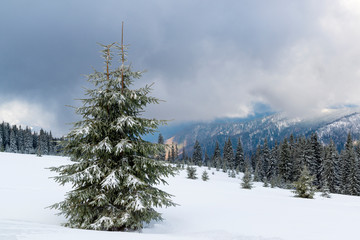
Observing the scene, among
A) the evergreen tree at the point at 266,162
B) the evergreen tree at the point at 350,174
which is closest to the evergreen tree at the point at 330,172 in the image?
the evergreen tree at the point at 350,174

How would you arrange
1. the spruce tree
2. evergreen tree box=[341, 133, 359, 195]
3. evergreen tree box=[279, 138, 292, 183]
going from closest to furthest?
1. the spruce tree
2. evergreen tree box=[341, 133, 359, 195]
3. evergreen tree box=[279, 138, 292, 183]

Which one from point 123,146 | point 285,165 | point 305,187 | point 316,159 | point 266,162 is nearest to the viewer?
point 123,146

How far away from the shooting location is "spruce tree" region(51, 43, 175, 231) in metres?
7.09

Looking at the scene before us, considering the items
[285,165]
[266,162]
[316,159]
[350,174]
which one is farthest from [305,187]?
[266,162]

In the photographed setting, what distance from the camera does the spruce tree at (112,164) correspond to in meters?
7.09

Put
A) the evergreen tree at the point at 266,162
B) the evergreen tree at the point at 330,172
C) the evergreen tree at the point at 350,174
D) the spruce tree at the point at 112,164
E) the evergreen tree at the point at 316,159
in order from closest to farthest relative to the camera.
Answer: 1. the spruce tree at the point at 112,164
2. the evergreen tree at the point at 350,174
3. the evergreen tree at the point at 330,172
4. the evergreen tree at the point at 316,159
5. the evergreen tree at the point at 266,162

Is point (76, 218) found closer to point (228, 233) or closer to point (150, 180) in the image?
point (150, 180)

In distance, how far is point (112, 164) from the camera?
25.6 feet

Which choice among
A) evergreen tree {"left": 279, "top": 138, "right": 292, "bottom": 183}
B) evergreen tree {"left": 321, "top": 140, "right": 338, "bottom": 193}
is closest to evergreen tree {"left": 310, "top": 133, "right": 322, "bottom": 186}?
evergreen tree {"left": 321, "top": 140, "right": 338, "bottom": 193}

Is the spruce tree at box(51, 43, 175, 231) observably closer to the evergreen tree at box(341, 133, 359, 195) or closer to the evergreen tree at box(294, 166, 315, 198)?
the evergreen tree at box(294, 166, 315, 198)

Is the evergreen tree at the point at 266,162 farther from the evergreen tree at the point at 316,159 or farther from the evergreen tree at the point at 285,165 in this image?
the evergreen tree at the point at 316,159

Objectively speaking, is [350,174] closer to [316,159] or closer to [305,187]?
[316,159]

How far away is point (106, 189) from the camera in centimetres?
759

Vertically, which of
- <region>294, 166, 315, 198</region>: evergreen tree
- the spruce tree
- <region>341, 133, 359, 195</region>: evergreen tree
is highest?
the spruce tree
